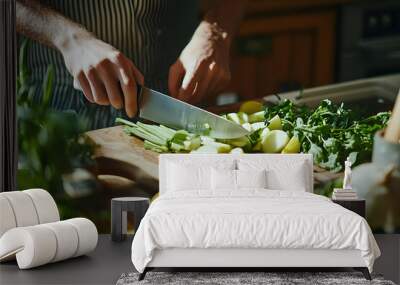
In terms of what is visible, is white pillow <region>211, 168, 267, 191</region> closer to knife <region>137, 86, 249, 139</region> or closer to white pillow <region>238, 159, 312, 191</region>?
white pillow <region>238, 159, 312, 191</region>

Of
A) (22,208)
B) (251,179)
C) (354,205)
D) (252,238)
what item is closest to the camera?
(252,238)

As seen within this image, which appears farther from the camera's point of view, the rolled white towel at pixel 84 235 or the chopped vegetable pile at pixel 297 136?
the chopped vegetable pile at pixel 297 136

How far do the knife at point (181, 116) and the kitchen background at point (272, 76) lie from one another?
A: 18 cm

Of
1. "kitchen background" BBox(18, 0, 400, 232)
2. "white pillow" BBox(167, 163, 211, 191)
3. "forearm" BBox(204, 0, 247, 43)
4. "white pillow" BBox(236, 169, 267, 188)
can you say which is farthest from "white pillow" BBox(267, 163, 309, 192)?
"forearm" BBox(204, 0, 247, 43)

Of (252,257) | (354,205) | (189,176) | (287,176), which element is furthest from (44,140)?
(252,257)

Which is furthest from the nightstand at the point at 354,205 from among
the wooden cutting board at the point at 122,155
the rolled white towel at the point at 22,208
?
the rolled white towel at the point at 22,208

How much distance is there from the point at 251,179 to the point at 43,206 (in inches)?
75.4

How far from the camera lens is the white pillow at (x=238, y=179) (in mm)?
6930

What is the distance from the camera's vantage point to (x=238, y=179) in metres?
6.96

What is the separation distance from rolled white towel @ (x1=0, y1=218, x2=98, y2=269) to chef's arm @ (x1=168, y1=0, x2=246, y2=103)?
2405mm

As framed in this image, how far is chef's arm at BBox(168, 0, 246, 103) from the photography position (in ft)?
25.8

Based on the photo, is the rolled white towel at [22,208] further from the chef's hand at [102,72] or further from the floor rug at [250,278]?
the chef's hand at [102,72]

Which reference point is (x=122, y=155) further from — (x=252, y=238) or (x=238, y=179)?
(x=252, y=238)

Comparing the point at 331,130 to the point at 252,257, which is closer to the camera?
the point at 252,257
